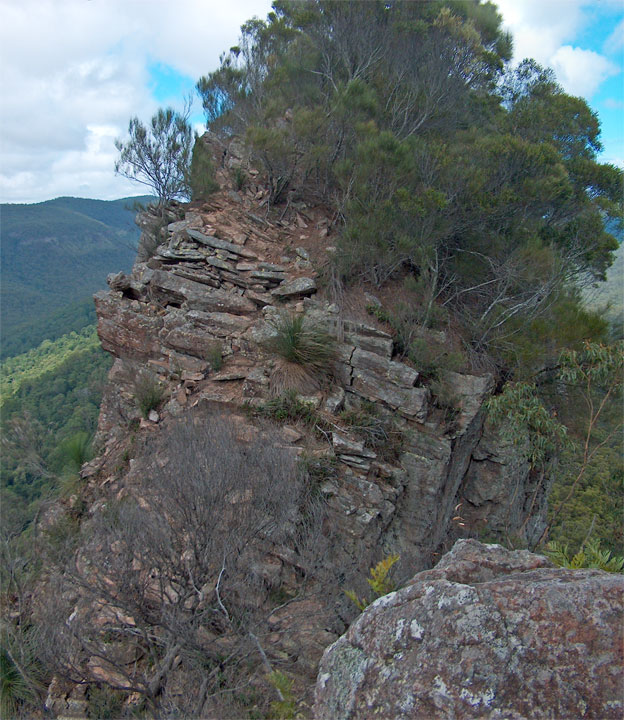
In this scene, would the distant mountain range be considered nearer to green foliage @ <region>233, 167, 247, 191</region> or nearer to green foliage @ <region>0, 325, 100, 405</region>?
green foliage @ <region>0, 325, 100, 405</region>

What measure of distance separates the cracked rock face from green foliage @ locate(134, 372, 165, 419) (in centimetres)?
511

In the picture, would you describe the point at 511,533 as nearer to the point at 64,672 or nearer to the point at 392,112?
the point at 64,672

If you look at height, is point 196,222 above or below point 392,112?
below

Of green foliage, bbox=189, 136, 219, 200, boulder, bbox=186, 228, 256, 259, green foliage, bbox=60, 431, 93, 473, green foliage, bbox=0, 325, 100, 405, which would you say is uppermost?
green foliage, bbox=189, 136, 219, 200

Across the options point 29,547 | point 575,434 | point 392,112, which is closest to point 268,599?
point 29,547

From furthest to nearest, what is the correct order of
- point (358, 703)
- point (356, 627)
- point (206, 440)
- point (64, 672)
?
1. point (206, 440)
2. point (64, 672)
3. point (356, 627)
4. point (358, 703)

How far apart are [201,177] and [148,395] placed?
5261 mm

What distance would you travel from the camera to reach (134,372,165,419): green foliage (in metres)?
6.49

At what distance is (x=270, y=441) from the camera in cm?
511

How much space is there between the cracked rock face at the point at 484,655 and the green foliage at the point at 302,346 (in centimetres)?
426

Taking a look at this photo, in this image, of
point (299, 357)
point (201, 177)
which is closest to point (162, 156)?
point (201, 177)

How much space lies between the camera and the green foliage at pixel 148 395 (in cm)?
649

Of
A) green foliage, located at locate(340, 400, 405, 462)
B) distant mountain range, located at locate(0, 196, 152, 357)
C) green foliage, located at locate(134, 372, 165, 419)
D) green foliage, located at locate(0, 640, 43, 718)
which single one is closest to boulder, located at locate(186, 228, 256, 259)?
green foliage, located at locate(134, 372, 165, 419)

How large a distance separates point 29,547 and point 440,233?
753 centimetres
